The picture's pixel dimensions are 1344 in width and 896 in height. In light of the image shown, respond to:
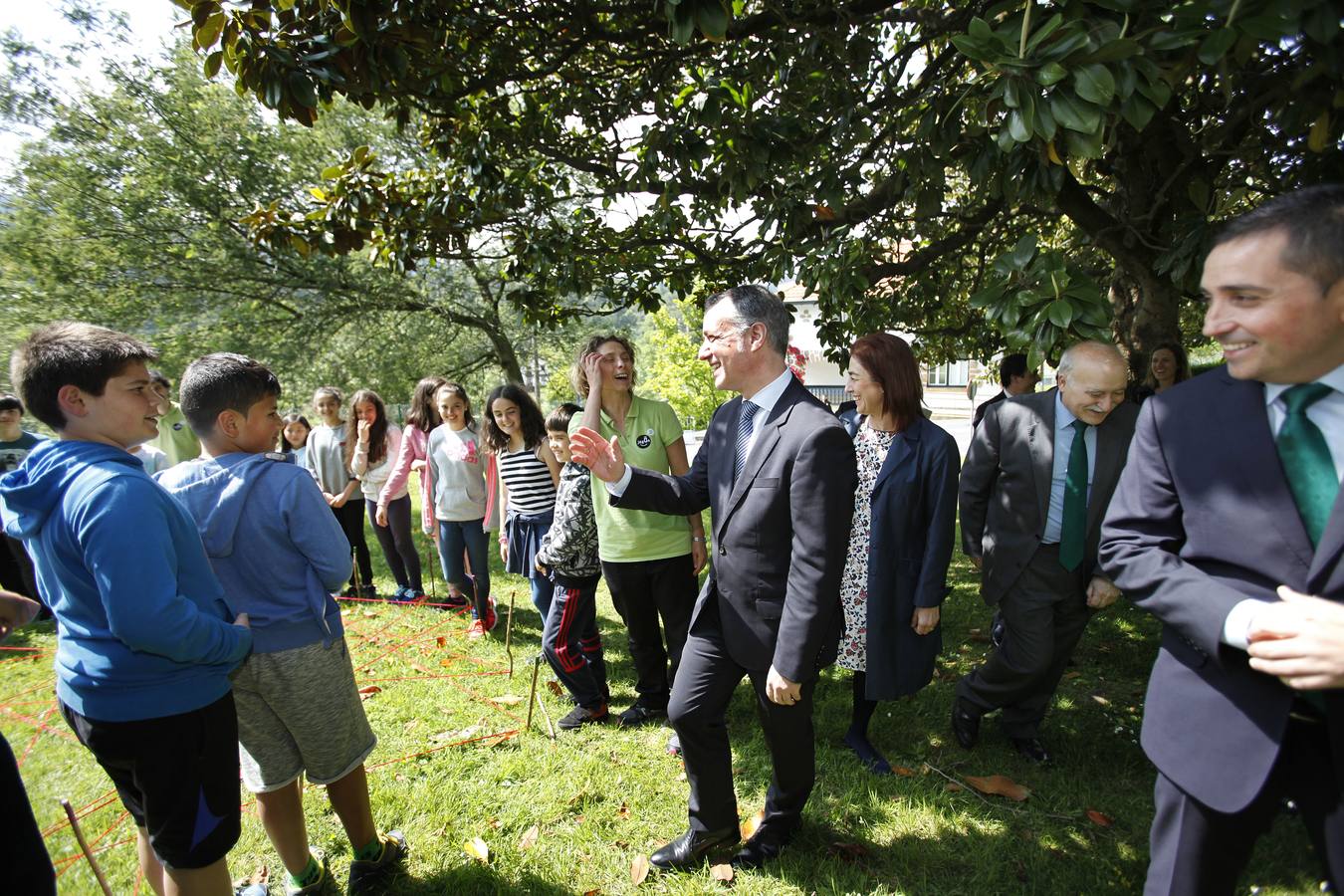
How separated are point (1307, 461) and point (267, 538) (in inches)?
123

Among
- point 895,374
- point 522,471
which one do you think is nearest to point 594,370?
point 522,471

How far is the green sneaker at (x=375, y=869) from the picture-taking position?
2777 millimetres

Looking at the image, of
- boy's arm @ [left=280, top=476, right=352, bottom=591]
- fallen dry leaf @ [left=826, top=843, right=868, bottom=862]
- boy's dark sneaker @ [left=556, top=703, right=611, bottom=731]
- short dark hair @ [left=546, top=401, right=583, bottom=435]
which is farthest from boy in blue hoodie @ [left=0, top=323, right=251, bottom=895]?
fallen dry leaf @ [left=826, top=843, right=868, bottom=862]

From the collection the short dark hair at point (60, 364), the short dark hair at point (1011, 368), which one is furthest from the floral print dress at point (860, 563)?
the short dark hair at point (60, 364)

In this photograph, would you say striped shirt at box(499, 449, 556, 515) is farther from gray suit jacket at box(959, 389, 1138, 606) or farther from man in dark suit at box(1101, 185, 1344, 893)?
man in dark suit at box(1101, 185, 1344, 893)

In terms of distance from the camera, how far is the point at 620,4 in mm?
4418

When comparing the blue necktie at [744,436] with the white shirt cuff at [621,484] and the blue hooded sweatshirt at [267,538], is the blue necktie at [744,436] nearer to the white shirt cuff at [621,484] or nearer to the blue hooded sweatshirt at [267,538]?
the white shirt cuff at [621,484]

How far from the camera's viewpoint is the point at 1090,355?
3143 millimetres

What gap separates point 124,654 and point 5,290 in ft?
55.8

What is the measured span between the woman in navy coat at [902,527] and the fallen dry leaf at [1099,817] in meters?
0.88

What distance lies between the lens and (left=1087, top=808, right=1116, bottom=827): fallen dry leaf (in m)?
3.00

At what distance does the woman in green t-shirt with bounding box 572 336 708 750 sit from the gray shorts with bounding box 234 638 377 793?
1.57 meters

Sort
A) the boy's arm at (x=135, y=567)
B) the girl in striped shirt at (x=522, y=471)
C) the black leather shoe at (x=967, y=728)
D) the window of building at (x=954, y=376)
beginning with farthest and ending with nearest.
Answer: the window of building at (x=954, y=376) → the girl in striped shirt at (x=522, y=471) → the black leather shoe at (x=967, y=728) → the boy's arm at (x=135, y=567)

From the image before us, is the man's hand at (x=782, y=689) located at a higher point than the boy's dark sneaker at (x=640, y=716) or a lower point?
higher
